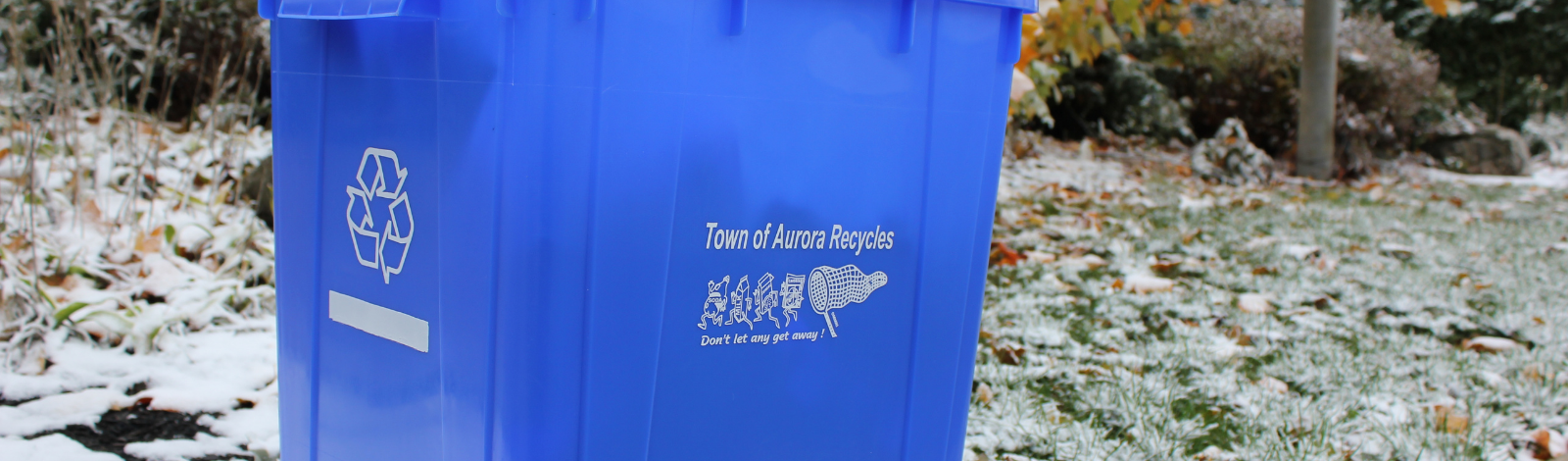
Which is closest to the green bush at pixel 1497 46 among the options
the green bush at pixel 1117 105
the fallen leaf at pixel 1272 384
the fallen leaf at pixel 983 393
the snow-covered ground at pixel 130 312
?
the green bush at pixel 1117 105

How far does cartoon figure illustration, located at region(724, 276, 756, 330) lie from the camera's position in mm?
1332

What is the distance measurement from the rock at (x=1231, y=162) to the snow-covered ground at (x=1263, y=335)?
1.73 metres

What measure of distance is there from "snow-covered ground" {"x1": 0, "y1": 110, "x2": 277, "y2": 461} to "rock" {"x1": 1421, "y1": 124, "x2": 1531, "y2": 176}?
36.2 feet

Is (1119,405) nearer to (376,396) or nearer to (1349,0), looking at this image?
(376,396)

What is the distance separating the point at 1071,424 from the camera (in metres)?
2.30

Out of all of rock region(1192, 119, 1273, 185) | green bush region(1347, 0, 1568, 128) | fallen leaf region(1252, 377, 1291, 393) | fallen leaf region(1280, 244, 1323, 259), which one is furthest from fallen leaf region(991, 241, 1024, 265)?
green bush region(1347, 0, 1568, 128)

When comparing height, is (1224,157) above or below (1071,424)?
above

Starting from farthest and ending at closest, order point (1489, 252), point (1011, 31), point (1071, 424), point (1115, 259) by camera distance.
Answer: point (1489, 252) < point (1115, 259) < point (1071, 424) < point (1011, 31)

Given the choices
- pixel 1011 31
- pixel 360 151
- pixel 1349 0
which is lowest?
pixel 360 151

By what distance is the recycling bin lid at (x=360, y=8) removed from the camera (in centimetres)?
120

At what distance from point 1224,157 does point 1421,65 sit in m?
3.27

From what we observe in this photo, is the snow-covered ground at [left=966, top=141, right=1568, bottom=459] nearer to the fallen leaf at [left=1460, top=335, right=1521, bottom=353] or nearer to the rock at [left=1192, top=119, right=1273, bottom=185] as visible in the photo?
the fallen leaf at [left=1460, top=335, right=1521, bottom=353]

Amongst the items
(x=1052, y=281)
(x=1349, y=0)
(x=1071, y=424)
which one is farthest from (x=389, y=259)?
(x=1349, y=0)

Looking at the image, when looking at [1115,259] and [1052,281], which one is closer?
[1052,281]
